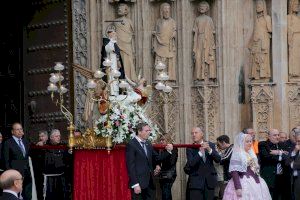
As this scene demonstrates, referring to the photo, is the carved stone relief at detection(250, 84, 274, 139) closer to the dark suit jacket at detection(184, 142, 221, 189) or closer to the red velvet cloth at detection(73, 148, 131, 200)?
the dark suit jacket at detection(184, 142, 221, 189)

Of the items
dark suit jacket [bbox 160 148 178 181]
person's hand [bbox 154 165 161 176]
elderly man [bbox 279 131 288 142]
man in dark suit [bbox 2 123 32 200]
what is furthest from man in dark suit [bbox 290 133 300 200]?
man in dark suit [bbox 2 123 32 200]

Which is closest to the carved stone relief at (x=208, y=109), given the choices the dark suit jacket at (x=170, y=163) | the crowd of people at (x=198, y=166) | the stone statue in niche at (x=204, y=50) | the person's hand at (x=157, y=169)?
the stone statue in niche at (x=204, y=50)

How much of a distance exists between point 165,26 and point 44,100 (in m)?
3.57

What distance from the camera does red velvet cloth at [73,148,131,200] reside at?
62.7ft

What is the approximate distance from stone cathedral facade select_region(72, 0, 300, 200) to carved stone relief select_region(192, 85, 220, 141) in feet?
0.07

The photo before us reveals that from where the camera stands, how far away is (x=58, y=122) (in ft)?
78.9

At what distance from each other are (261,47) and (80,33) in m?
4.09

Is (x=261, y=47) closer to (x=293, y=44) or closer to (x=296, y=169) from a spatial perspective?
(x=293, y=44)

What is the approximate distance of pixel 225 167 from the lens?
19500 mm

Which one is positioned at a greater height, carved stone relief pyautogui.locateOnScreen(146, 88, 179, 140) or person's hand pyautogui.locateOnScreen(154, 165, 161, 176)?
carved stone relief pyautogui.locateOnScreen(146, 88, 179, 140)

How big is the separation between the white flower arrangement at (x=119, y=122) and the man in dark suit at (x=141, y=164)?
39.2 inches

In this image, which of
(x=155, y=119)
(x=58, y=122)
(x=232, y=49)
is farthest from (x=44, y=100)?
(x=232, y=49)

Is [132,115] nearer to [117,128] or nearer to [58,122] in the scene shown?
[117,128]

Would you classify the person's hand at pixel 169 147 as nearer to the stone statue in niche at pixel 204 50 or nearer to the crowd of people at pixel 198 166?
the crowd of people at pixel 198 166
